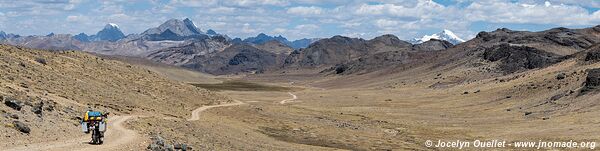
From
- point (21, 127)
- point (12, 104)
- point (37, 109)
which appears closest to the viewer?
point (21, 127)

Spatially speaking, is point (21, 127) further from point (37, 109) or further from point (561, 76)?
point (561, 76)

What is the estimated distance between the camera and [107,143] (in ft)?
125

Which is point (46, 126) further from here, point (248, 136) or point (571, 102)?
point (571, 102)

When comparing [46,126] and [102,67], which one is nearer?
[46,126]

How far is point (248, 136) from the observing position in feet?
202

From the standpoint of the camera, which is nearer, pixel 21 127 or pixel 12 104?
pixel 21 127

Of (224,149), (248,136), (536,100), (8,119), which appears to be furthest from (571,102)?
(8,119)

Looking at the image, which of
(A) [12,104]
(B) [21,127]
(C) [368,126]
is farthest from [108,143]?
(C) [368,126]

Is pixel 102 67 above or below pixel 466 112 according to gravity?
above

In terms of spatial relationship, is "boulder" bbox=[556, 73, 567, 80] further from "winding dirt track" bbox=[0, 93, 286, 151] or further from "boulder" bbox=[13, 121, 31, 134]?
"boulder" bbox=[13, 121, 31, 134]

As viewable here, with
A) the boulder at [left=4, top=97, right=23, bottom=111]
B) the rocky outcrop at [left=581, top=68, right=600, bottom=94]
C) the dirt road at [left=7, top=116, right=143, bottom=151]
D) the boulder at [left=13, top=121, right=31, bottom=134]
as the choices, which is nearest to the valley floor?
the dirt road at [left=7, top=116, right=143, bottom=151]

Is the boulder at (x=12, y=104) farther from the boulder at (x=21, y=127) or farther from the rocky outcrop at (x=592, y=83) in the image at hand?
the rocky outcrop at (x=592, y=83)

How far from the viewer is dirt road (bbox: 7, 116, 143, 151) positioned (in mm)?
34844

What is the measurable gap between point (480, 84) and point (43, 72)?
11928cm
